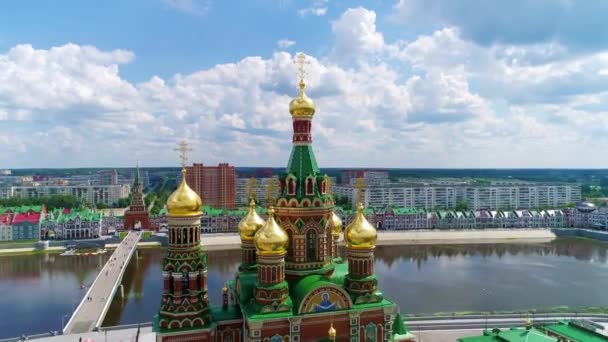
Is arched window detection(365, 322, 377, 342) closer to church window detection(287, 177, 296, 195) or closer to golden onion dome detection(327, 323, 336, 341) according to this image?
golden onion dome detection(327, 323, 336, 341)

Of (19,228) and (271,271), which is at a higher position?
(271,271)

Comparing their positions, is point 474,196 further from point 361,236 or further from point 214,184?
point 361,236

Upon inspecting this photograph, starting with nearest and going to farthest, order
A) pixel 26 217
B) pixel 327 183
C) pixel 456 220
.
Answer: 1. pixel 327 183
2. pixel 26 217
3. pixel 456 220

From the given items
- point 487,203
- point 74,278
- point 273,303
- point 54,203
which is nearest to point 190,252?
point 273,303

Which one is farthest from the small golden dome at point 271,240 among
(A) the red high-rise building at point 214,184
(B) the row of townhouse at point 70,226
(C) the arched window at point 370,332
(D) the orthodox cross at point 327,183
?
(A) the red high-rise building at point 214,184

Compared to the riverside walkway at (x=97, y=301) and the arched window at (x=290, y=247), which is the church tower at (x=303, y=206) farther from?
the riverside walkway at (x=97, y=301)

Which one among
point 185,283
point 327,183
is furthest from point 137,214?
point 327,183

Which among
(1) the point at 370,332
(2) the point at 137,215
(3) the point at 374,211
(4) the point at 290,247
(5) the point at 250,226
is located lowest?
(3) the point at 374,211

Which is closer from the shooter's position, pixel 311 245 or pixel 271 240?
pixel 271 240

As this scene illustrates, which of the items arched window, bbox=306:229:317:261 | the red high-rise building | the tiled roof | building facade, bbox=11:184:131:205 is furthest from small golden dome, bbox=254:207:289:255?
building facade, bbox=11:184:131:205
